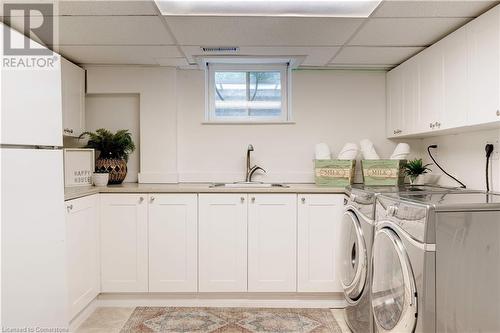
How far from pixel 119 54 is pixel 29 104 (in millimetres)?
1177

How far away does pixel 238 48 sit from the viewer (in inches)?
105

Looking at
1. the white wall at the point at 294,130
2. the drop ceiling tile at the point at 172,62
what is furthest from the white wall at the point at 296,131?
the drop ceiling tile at the point at 172,62

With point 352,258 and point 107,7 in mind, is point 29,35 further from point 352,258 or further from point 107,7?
point 352,258

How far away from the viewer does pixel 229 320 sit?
101 inches

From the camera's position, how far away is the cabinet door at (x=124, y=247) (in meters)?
2.74

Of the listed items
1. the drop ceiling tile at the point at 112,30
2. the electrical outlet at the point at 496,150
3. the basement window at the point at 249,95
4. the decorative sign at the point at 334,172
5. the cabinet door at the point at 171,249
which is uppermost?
the drop ceiling tile at the point at 112,30

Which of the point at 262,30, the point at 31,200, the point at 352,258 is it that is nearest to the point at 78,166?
the point at 31,200

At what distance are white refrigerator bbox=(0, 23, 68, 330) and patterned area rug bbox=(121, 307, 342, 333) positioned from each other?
65 cm

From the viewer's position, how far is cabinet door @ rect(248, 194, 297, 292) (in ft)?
8.95

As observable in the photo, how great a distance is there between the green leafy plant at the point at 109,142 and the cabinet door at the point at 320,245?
5.19ft

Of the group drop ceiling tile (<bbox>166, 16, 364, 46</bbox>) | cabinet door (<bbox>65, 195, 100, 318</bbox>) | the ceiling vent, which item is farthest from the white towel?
cabinet door (<bbox>65, 195, 100, 318</bbox>)

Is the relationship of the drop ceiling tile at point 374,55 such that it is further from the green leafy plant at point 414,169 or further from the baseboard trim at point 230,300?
the baseboard trim at point 230,300

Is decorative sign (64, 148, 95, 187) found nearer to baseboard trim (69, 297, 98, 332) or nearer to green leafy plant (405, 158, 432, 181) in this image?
baseboard trim (69, 297, 98, 332)

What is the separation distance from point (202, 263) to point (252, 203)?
0.59 metres
